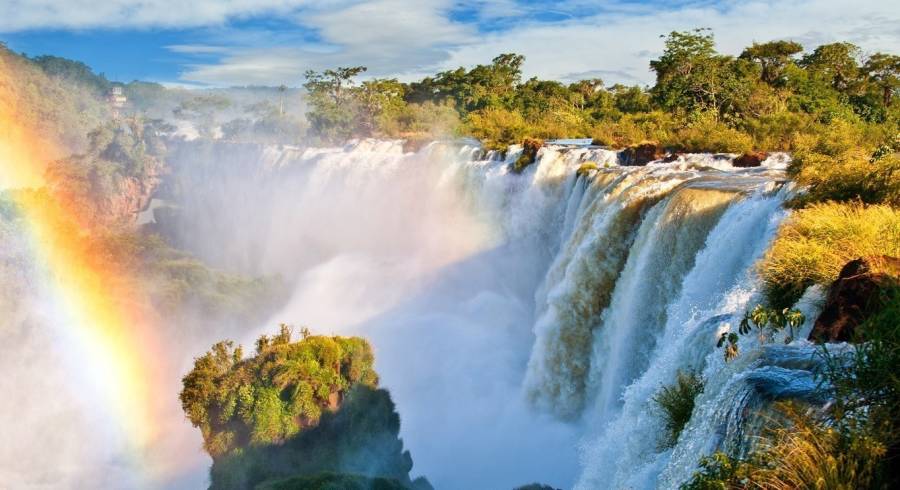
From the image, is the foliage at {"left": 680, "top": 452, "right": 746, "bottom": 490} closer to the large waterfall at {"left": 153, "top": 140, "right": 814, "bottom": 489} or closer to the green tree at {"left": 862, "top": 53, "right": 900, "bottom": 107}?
the large waterfall at {"left": 153, "top": 140, "right": 814, "bottom": 489}

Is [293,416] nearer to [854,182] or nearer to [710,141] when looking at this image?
[854,182]

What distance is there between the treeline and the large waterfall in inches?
182

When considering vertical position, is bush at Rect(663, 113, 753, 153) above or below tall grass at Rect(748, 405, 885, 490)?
above

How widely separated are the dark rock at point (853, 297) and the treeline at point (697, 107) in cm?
1203

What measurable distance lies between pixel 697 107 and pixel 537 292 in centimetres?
1390

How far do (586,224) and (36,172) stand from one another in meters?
52.6

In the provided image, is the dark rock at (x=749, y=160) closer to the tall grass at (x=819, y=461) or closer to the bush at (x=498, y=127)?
the tall grass at (x=819, y=461)

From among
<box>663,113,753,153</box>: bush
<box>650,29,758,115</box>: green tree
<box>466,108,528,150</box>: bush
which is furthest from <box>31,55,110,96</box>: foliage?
<box>663,113,753,153</box>: bush

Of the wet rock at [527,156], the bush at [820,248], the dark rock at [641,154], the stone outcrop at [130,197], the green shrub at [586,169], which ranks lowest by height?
the bush at [820,248]

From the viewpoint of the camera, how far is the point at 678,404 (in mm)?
6164

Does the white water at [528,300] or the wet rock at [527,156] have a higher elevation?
the wet rock at [527,156]

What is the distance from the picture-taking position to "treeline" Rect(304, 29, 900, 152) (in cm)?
2122

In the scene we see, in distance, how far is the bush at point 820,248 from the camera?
6.64 m

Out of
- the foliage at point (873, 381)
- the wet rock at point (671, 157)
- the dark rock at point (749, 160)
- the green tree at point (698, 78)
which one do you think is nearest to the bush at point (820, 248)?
the foliage at point (873, 381)
